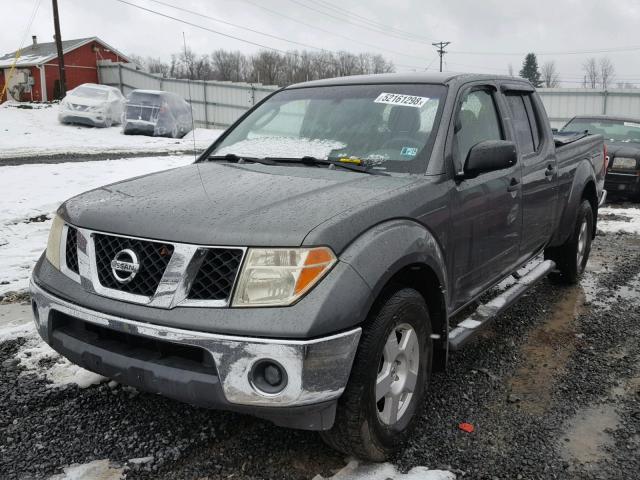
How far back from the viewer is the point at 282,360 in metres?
2.12

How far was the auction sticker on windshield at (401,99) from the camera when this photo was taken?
3.40 m

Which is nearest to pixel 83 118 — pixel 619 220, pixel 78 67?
pixel 78 67

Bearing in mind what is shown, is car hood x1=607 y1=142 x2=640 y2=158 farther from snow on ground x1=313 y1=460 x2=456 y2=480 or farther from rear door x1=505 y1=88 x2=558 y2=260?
snow on ground x1=313 y1=460 x2=456 y2=480

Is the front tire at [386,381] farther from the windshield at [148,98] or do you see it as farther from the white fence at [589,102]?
the white fence at [589,102]

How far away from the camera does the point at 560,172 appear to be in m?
4.67

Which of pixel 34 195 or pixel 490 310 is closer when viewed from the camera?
pixel 490 310

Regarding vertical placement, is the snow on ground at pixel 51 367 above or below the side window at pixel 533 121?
below

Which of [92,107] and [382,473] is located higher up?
[92,107]

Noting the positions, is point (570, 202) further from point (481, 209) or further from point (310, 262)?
point (310, 262)

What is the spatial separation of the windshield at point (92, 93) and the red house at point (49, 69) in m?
13.9

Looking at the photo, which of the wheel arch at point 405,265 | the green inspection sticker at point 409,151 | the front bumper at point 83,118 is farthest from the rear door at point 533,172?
the front bumper at point 83,118

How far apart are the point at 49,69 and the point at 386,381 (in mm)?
42499

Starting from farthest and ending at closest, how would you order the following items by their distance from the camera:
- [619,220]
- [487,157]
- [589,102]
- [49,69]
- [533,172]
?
[49,69]
[589,102]
[619,220]
[533,172]
[487,157]

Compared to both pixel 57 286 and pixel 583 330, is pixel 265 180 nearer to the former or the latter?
pixel 57 286
